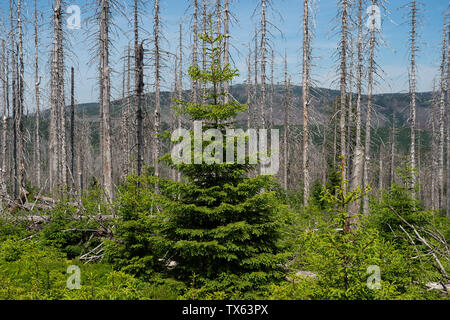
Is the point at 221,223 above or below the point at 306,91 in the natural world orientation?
below

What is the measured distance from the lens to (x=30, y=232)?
388 inches

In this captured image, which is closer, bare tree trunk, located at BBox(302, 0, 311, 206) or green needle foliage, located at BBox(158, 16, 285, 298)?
green needle foliage, located at BBox(158, 16, 285, 298)

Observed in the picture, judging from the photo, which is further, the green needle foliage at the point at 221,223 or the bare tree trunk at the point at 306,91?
the bare tree trunk at the point at 306,91

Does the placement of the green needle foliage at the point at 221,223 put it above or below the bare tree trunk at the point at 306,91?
below

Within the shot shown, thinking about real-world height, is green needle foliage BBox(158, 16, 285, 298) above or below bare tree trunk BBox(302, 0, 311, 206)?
below

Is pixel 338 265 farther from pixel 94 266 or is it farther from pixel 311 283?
pixel 94 266

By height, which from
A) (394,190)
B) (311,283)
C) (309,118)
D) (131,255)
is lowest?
(131,255)

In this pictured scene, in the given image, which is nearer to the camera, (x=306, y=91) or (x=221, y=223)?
(x=221, y=223)

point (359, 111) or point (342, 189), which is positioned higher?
point (359, 111)

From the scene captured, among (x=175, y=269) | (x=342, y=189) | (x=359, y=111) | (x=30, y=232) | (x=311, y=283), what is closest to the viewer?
(x=342, y=189)

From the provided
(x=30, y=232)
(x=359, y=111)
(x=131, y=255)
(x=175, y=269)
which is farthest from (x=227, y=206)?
(x=359, y=111)

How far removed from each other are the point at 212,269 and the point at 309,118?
38.0 ft
